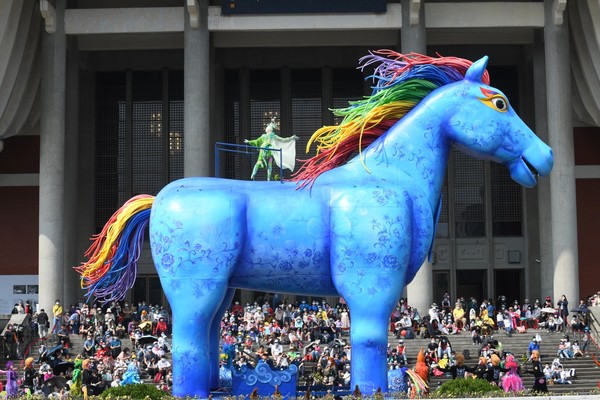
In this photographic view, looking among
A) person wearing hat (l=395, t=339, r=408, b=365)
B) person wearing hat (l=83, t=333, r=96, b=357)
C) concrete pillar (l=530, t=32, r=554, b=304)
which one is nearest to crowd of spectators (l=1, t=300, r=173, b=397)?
person wearing hat (l=83, t=333, r=96, b=357)

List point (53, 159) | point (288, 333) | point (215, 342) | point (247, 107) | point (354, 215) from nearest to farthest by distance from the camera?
1. point (354, 215)
2. point (215, 342)
3. point (288, 333)
4. point (53, 159)
5. point (247, 107)

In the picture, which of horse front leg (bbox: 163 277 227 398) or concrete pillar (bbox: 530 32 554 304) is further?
concrete pillar (bbox: 530 32 554 304)

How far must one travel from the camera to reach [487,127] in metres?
13.8

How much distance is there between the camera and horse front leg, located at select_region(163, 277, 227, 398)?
44.5 ft

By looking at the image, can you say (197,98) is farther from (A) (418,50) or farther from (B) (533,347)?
(B) (533,347)

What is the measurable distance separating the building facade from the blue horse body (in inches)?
927

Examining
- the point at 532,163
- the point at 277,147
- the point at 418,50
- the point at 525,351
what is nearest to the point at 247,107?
the point at 418,50

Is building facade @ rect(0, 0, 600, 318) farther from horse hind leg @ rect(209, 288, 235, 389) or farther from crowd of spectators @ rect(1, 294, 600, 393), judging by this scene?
horse hind leg @ rect(209, 288, 235, 389)

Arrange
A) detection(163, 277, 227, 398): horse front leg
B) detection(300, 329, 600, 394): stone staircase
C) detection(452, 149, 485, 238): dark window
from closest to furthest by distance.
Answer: detection(163, 277, 227, 398): horse front leg → detection(300, 329, 600, 394): stone staircase → detection(452, 149, 485, 238): dark window

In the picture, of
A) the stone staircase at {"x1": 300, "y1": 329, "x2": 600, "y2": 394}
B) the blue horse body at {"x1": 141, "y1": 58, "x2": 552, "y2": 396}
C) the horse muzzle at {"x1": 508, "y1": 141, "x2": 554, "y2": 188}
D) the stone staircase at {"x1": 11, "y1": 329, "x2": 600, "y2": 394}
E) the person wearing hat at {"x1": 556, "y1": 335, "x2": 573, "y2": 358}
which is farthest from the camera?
the person wearing hat at {"x1": 556, "y1": 335, "x2": 573, "y2": 358}

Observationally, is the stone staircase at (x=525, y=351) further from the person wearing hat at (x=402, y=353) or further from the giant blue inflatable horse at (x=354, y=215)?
the giant blue inflatable horse at (x=354, y=215)

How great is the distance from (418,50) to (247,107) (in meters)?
13.4

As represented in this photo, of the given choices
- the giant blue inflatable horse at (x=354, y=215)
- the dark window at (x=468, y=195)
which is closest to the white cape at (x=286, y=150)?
the giant blue inflatable horse at (x=354, y=215)

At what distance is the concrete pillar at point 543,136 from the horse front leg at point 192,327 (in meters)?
31.9
